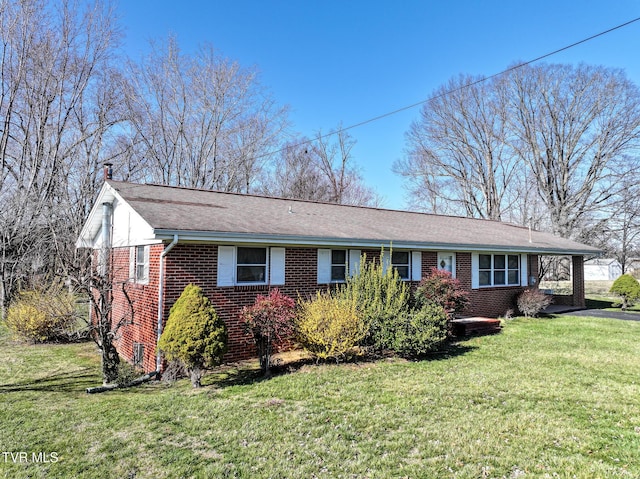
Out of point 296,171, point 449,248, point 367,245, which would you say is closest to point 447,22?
point 449,248

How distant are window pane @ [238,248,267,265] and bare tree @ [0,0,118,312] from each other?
10553mm

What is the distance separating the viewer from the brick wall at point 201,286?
7785mm

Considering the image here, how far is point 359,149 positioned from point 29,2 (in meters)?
24.1

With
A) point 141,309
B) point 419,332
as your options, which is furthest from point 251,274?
point 419,332

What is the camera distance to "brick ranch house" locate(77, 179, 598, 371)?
7863 mm

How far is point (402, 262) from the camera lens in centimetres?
1178

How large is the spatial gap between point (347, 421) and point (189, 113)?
2248 centimetres

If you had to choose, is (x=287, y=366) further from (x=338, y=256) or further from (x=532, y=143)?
(x=532, y=143)

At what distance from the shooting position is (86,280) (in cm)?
691

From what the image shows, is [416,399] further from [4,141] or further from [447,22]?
[4,141]

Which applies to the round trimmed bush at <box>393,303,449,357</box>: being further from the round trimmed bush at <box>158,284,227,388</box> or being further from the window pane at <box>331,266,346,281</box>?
the round trimmed bush at <box>158,284,227,388</box>

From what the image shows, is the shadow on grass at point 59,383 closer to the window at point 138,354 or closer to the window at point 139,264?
the window at point 138,354

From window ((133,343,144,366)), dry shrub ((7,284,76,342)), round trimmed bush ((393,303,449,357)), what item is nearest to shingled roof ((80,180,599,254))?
round trimmed bush ((393,303,449,357))

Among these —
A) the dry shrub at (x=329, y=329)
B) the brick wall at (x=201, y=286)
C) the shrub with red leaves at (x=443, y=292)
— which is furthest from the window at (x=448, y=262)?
the dry shrub at (x=329, y=329)
